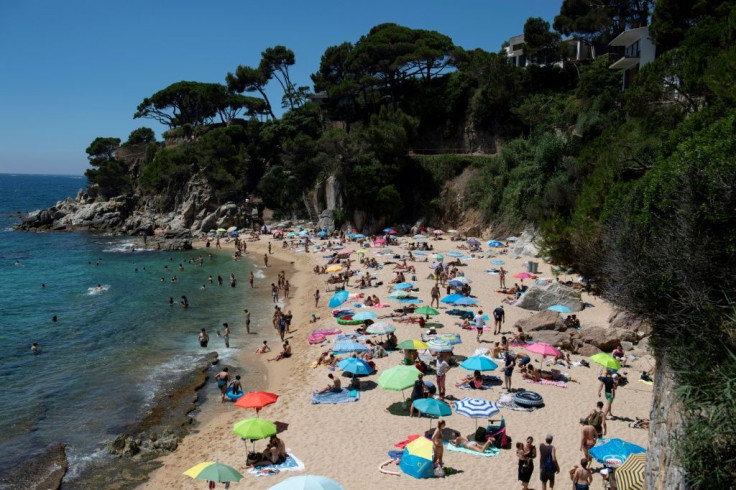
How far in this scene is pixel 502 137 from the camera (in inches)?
1853

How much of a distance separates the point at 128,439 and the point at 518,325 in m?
13.0

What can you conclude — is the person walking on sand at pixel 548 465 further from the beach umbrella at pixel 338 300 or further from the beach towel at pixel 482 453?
the beach umbrella at pixel 338 300

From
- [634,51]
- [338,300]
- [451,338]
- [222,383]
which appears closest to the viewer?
[222,383]

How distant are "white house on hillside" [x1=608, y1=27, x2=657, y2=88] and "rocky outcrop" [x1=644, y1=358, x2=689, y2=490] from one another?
3207cm

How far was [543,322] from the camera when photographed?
18.7 m

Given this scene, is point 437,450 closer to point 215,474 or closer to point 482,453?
point 482,453

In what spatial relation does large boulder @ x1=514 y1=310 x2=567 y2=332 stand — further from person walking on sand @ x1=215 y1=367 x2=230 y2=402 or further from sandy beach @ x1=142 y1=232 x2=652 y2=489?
person walking on sand @ x1=215 y1=367 x2=230 y2=402

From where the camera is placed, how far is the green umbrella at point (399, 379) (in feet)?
42.7

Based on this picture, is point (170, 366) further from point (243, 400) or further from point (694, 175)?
point (694, 175)

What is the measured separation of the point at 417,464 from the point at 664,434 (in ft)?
16.5

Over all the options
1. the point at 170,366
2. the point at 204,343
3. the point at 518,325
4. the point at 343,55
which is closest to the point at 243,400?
the point at 170,366

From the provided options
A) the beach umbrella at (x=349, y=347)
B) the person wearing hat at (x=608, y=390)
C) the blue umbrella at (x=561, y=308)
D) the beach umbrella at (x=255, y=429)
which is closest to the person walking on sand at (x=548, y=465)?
the person wearing hat at (x=608, y=390)

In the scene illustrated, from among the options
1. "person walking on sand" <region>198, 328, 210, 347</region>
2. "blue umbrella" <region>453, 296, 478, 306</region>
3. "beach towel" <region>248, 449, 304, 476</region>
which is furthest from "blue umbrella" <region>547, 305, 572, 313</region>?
"person walking on sand" <region>198, 328, 210, 347</region>

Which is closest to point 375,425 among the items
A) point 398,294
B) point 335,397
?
point 335,397
